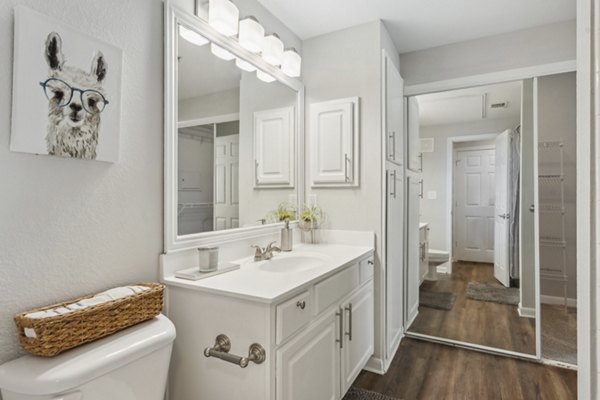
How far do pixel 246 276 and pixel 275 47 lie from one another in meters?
1.41

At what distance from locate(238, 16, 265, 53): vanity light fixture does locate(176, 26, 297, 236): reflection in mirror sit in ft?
0.31

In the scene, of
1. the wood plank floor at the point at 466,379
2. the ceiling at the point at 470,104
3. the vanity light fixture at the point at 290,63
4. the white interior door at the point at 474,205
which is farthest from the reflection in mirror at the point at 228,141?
the white interior door at the point at 474,205

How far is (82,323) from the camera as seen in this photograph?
0.93m

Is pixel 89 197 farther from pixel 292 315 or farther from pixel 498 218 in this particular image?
pixel 498 218

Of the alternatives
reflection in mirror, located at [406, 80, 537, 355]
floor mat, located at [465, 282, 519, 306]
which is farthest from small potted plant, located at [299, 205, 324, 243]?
floor mat, located at [465, 282, 519, 306]

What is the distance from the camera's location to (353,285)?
1828 millimetres

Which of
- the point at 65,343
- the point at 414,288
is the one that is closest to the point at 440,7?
the point at 414,288

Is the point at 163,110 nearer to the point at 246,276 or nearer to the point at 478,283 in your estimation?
the point at 246,276

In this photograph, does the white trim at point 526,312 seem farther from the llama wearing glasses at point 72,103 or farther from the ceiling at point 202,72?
the llama wearing glasses at point 72,103

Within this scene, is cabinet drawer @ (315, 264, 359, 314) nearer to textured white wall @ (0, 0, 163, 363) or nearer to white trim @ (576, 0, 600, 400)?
textured white wall @ (0, 0, 163, 363)

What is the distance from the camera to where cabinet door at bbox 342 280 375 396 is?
67.6 inches

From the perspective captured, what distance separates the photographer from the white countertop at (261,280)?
117 centimetres

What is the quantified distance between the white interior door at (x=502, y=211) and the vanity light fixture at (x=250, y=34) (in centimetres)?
213

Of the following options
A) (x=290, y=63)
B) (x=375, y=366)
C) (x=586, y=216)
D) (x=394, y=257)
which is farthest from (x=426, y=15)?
(x=375, y=366)
